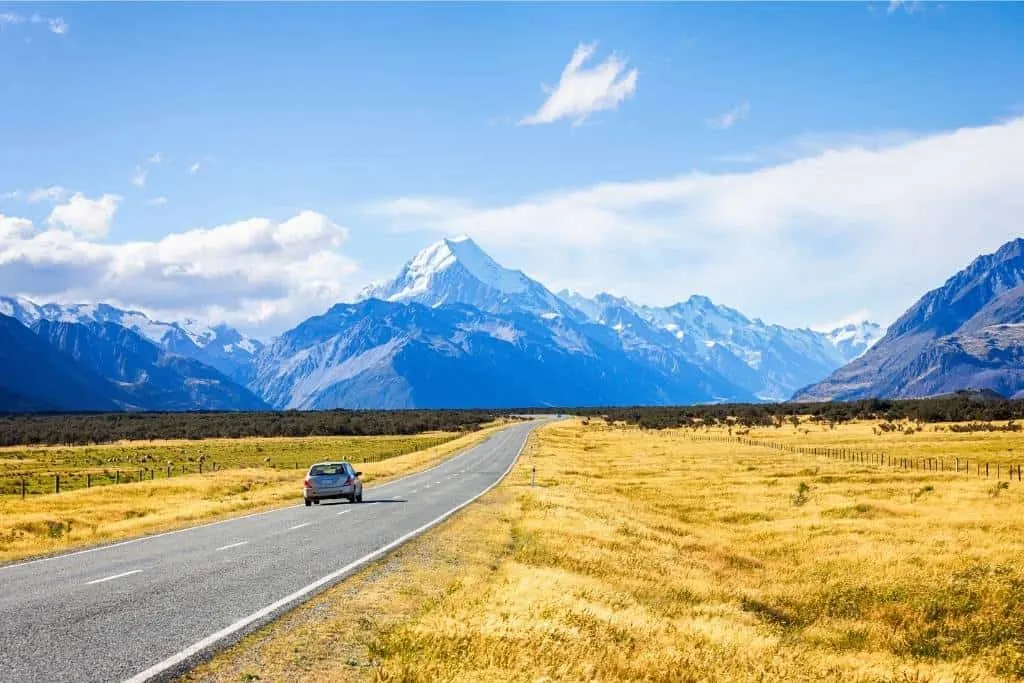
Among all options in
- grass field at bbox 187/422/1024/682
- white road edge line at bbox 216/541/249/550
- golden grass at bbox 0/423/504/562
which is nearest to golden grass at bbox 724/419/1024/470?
grass field at bbox 187/422/1024/682

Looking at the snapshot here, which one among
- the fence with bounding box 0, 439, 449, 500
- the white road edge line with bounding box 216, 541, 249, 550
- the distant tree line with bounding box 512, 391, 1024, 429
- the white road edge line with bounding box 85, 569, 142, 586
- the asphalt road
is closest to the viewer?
the asphalt road

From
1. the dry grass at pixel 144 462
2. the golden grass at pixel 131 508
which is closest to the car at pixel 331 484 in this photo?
the golden grass at pixel 131 508

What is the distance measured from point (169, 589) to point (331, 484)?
76.3ft

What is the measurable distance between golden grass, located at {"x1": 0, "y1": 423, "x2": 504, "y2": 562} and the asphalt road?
2.66 metres

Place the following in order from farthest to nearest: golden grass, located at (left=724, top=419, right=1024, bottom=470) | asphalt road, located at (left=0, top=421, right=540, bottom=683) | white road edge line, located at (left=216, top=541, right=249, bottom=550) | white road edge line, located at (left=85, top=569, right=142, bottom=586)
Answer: golden grass, located at (left=724, top=419, right=1024, bottom=470) → white road edge line, located at (left=216, top=541, right=249, bottom=550) → white road edge line, located at (left=85, top=569, right=142, bottom=586) → asphalt road, located at (left=0, top=421, right=540, bottom=683)

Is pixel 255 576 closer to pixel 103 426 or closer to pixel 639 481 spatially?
pixel 639 481

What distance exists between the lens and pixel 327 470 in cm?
4003

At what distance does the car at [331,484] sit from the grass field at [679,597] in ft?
20.6

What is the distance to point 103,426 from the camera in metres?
195

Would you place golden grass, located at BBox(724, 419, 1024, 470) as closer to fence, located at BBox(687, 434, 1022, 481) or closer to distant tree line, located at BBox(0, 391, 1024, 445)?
fence, located at BBox(687, 434, 1022, 481)

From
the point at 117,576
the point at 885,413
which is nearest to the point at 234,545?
the point at 117,576

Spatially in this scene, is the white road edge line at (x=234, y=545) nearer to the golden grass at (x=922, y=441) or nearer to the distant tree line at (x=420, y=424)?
the golden grass at (x=922, y=441)

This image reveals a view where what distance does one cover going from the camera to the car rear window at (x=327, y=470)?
39.8 metres

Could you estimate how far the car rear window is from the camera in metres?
39.8
